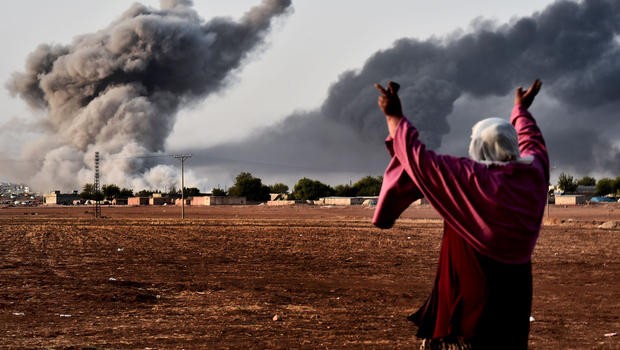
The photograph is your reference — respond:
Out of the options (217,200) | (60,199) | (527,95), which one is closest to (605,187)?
(217,200)

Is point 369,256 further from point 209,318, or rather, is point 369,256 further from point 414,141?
point 414,141

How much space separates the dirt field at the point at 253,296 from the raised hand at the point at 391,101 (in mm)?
6215

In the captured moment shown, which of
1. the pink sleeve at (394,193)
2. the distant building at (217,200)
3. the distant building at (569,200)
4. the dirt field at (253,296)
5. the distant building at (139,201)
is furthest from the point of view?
the distant building at (139,201)

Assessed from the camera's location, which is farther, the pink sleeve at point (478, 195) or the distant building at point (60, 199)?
the distant building at point (60, 199)

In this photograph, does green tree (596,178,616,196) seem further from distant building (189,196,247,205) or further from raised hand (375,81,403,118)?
raised hand (375,81,403,118)

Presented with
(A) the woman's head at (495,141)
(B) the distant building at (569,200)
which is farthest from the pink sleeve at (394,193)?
(B) the distant building at (569,200)

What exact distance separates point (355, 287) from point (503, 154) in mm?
12355

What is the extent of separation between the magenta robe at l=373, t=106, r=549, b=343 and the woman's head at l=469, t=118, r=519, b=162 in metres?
0.05

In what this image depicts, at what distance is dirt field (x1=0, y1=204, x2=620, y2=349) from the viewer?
956 cm

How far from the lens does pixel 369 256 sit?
22953mm

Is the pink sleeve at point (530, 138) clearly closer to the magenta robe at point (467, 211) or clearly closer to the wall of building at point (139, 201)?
the magenta robe at point (467, 211)

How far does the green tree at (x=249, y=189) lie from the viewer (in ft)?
506

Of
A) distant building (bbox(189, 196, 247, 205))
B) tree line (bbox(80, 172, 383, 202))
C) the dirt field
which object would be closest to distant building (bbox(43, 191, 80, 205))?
tree line (bbox(80, 172, 383, 202))

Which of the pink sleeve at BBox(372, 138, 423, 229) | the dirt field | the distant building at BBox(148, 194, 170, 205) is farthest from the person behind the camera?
the distant building at BBox(148, 194, 170, 205)
